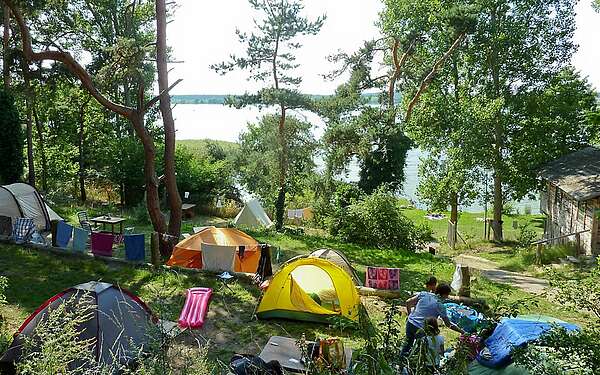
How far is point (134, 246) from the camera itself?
39.0ft

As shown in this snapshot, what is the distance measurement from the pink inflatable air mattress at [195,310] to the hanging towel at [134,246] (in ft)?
11.9

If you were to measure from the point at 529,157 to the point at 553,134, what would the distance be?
4.23 ft

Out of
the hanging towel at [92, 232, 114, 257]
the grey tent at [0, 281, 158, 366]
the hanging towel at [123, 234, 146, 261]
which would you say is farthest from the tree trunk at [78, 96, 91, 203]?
the grey tent at [0, 281, 158, 366]

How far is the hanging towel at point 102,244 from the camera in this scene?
40.3 feet

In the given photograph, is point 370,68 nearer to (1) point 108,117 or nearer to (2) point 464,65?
(2) point 464,65

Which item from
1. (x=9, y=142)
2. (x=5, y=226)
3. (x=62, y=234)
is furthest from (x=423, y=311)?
(x=9, y=142)

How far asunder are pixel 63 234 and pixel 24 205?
289cm

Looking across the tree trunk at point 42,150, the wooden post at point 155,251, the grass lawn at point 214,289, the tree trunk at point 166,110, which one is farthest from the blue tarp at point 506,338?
the tree trunk at point 42,150

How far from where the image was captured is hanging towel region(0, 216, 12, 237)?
1360 centimetres

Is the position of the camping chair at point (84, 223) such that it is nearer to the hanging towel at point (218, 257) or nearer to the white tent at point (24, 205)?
the white tent at point (24, 205)

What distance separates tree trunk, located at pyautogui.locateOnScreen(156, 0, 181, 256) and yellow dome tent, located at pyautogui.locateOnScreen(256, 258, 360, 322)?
511cm

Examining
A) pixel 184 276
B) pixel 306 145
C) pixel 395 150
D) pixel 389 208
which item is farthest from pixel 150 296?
pixel 395 150

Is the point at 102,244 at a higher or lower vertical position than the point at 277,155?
lower

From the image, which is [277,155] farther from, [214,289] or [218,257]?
[214,289]
